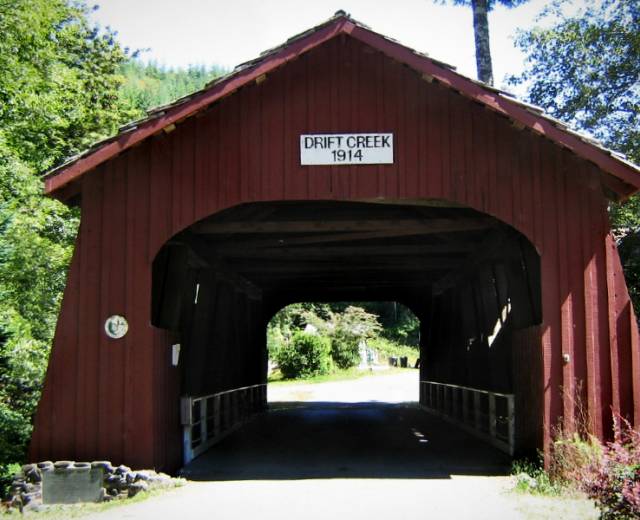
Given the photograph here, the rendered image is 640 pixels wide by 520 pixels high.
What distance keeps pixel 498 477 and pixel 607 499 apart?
356 centimetres

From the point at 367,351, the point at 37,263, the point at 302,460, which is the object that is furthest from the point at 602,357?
the point at 367,351

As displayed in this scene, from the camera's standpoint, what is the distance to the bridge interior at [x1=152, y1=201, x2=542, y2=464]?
11.0 m

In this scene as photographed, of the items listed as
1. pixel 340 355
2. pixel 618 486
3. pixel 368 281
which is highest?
pixel 368 281

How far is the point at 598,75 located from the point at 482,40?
2739mm

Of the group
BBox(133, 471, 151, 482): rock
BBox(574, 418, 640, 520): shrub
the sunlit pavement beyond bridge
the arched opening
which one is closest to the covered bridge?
BBox(133, 471, 151, 482): rock

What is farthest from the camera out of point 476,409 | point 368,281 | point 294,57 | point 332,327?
point 332,327

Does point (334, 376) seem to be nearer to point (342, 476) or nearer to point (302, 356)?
point (302, 356)

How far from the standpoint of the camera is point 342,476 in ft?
32.8

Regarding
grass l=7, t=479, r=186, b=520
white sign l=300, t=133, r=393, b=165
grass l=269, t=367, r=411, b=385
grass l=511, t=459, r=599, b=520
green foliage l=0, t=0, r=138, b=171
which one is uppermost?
green foliage l=0, t=0, r=138, b=171

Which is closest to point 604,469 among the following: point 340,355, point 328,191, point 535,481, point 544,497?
point 544,497

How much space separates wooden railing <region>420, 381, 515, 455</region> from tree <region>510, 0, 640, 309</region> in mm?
4681

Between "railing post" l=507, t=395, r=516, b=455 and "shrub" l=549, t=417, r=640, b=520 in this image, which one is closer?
"shrub" l=549, t=417, r=640, b=520

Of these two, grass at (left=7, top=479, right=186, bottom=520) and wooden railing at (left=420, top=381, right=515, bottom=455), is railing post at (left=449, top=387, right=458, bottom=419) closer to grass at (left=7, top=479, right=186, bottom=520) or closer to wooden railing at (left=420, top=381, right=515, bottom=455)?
wooden railing at (left=420, top=381, right=515, bottom=455)

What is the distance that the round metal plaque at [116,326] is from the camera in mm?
9555
